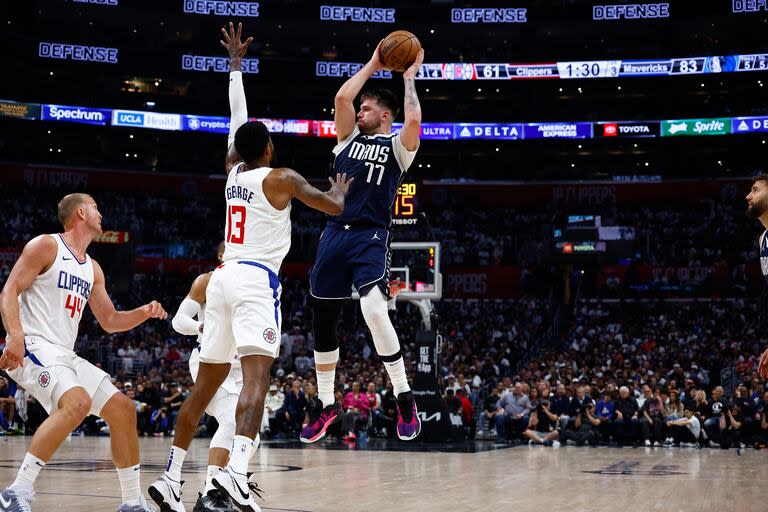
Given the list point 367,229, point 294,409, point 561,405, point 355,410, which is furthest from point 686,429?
point 367,229

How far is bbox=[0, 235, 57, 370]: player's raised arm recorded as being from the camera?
6023mm

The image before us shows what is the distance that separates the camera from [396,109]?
7176mm

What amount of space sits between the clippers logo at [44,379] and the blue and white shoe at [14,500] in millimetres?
730

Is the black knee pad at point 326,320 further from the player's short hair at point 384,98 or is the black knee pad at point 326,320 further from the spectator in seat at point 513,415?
the spectator in seat at point 513,415

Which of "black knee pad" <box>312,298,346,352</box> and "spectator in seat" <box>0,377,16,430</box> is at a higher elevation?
"black knee pad" <box>312,298,346,352</box>

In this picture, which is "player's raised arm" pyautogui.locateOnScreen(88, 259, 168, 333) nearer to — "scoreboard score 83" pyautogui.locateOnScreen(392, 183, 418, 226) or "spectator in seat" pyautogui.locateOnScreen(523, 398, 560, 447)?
"scoreboard score 83" pyautogui.locateOnScreen(392, 183, 418, 226)

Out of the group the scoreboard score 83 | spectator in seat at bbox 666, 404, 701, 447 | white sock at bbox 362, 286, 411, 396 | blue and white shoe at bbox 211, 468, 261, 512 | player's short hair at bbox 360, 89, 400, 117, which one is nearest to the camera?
blue and white shoe at bbox 211, 468, 261, 512

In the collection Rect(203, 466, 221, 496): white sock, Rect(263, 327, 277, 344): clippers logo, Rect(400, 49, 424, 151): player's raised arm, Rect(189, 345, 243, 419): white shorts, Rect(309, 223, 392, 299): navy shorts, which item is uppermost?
Rect(400, 49, 424, 151): player's raised arm

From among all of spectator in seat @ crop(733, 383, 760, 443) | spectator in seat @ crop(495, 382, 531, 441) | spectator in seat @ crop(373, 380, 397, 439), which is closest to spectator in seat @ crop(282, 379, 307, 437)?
spectator in seat @ crop(373, 380, 397, 439)

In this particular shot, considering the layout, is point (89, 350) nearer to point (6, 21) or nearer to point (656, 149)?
point (6, 21)

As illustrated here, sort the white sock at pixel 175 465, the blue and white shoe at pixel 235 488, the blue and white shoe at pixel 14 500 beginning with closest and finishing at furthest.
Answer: the blue and white shoe at pixel 235 488, the blue and white shoe at pixel 14 500, the white sock at pixel 175 465

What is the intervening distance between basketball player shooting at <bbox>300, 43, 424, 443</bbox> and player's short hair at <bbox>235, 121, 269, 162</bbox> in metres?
0.73

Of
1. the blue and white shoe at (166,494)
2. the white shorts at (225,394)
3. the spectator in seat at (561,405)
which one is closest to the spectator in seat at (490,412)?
the spectator in seat at (561,405)

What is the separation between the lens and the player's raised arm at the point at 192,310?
8.03m
